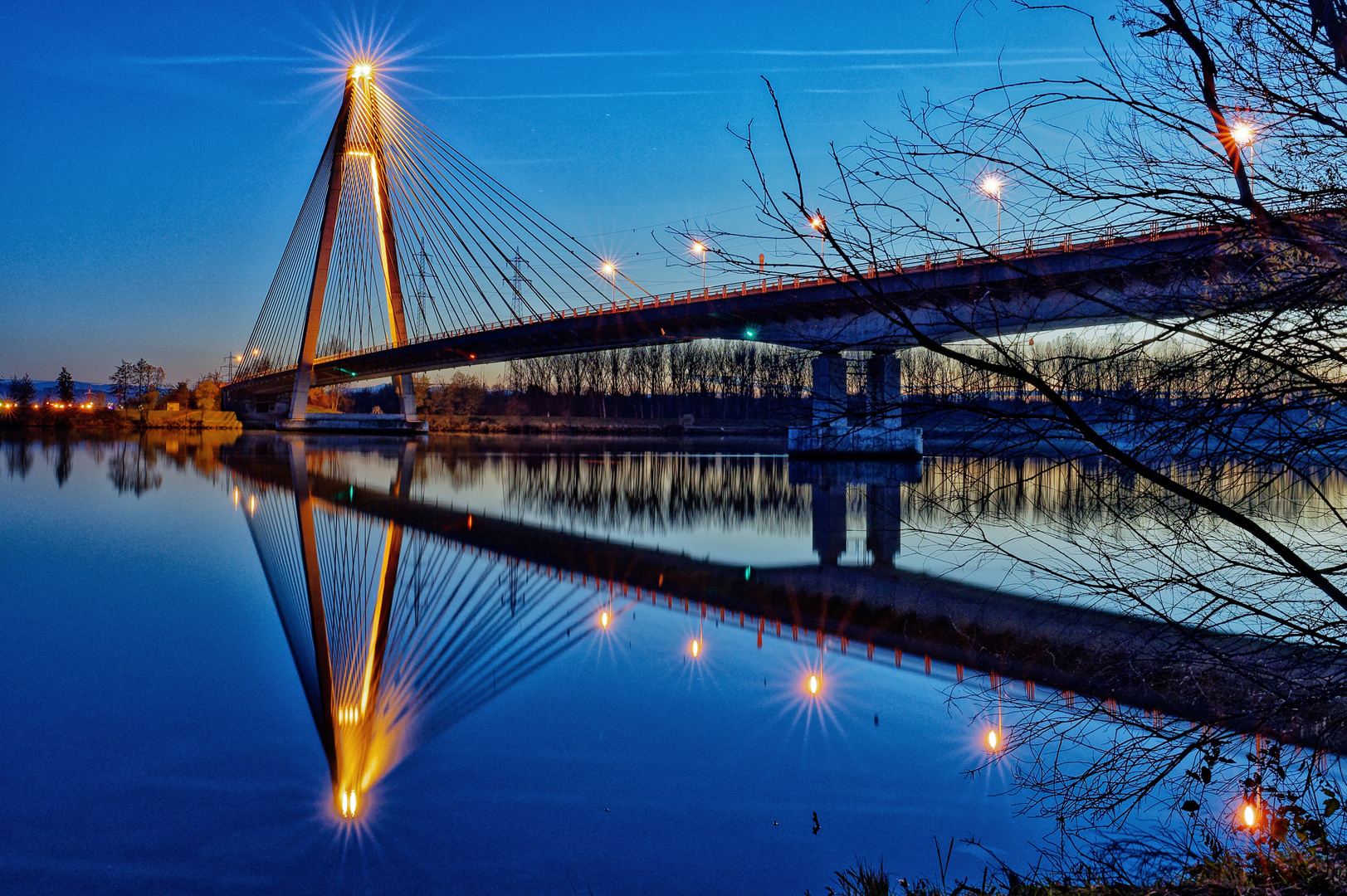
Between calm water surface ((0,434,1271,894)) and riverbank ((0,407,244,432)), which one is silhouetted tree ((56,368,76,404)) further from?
calm water surface ((0,434,1271,894))

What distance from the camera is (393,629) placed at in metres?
10.5

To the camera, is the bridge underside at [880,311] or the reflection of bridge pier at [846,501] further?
the reflection of bridge pier at [846,501]

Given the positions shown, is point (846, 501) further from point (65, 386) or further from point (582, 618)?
point (65, 386)

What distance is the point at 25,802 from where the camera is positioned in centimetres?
545

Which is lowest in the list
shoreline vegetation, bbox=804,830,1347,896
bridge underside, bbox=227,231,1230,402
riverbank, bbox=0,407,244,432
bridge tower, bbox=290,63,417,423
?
shoreline vegetation, bbox=804,830,1347,896

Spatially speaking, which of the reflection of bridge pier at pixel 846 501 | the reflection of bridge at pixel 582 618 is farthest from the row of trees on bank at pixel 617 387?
the reflection of bridge at pixel 582 618

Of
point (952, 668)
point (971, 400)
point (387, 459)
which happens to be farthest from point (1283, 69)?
point (387, 459)

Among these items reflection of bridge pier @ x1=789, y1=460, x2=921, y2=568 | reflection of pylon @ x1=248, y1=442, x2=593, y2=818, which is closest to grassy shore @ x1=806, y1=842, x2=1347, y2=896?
reflection of bridge pier @ x1=789, y1=460, x2=921, y2=568

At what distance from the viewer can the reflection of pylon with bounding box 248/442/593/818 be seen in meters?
7.08

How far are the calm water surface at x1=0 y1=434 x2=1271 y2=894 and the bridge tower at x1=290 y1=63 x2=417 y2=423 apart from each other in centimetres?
4508

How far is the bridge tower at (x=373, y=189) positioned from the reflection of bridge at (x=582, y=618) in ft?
137

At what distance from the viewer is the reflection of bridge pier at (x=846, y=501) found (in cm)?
1725

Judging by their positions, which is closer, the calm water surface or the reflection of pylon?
the calm water surface

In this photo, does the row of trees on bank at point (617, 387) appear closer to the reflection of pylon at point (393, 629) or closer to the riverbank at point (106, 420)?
the riverbank at point (106, 420)
